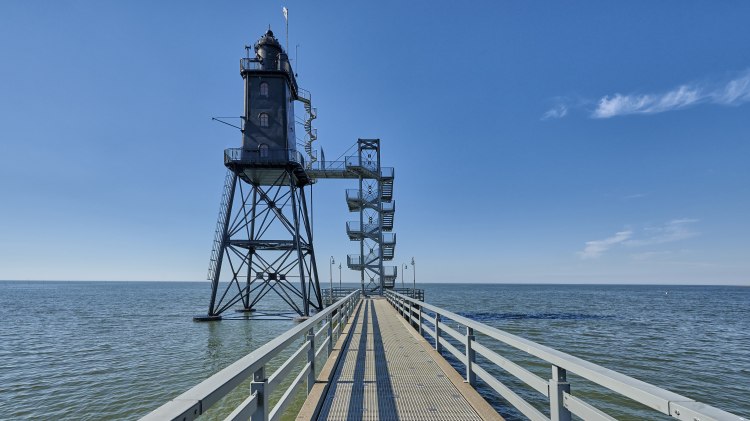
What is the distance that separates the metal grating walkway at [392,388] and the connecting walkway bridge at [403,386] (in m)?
0.01

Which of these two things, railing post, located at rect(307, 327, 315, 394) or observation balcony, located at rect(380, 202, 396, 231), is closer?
railing post, located at rect(307, 327, 315, 394)

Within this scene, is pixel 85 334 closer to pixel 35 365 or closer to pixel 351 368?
pixel 35 365

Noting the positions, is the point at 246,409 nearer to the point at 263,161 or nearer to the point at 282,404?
the point at 282,404

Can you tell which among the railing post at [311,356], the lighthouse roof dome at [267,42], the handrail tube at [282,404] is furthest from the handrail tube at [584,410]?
the lighthouse roof dome at [267,42]

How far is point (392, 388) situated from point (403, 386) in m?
0.19

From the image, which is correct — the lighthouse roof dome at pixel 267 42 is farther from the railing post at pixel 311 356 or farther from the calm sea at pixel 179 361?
the railing post at pixel 311 356

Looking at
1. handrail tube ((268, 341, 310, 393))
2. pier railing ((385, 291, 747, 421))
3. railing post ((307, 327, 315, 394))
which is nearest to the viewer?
pier railing ((385, 291, 747, 421))

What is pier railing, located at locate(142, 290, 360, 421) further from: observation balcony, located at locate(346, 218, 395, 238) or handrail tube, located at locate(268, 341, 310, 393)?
observation balcony, located at locate(346, 218, 395, 238)

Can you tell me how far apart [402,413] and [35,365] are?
1481 cm

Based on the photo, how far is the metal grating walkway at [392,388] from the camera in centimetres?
457

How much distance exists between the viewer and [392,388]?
5551mm

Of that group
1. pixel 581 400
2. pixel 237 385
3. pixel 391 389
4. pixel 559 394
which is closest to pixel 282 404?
pixel 237 385

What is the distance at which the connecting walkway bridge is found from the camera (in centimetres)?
215

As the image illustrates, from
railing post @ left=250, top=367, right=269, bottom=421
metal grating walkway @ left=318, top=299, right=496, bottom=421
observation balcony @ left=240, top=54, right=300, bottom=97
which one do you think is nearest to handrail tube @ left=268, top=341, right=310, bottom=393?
railing post @ left=250, top=367, right=269, bottom=421
